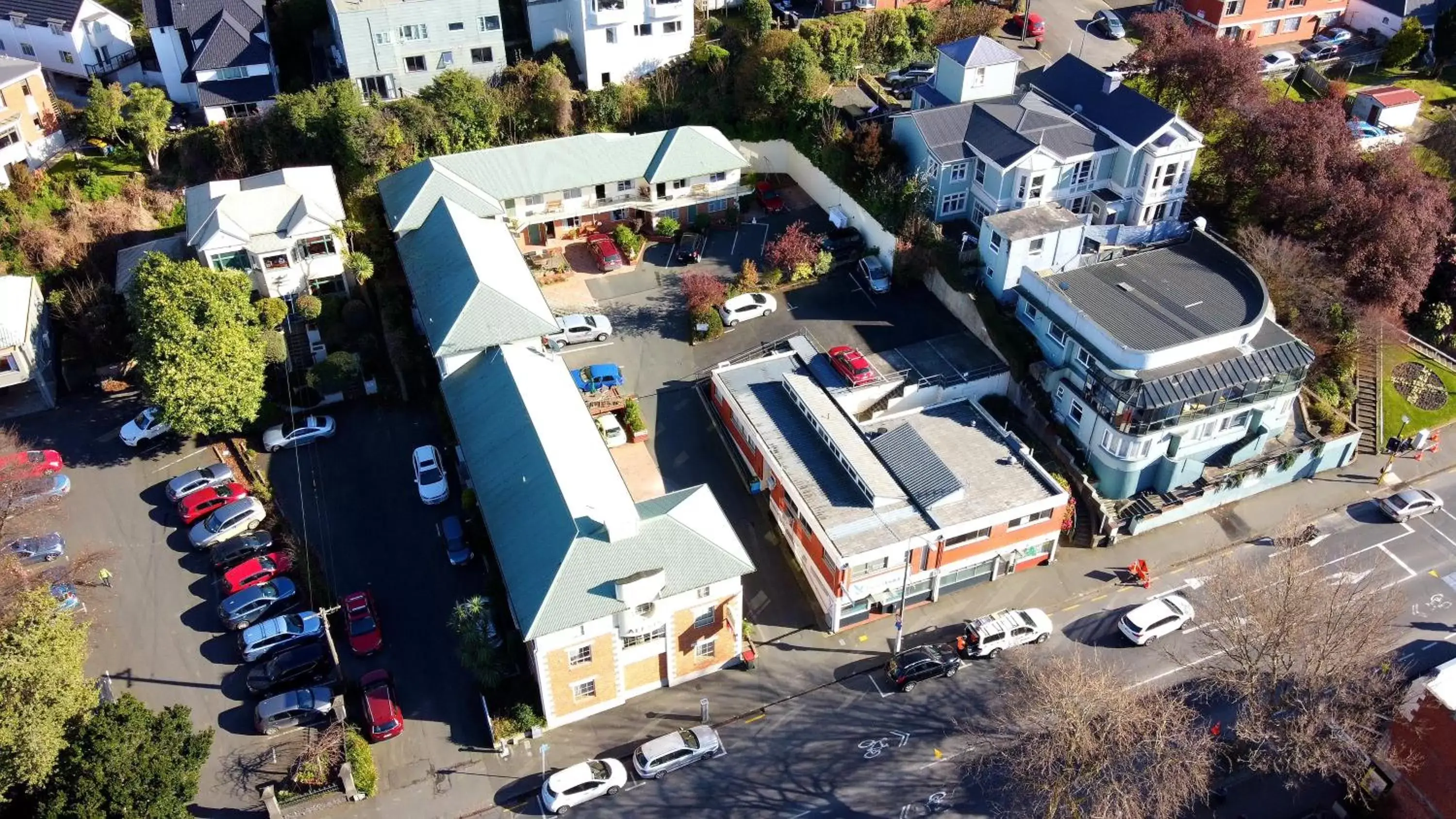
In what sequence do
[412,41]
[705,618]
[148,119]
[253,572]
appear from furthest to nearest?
1. [412,41]
2. [148,119]
3. [253,572]
4. [705,618]

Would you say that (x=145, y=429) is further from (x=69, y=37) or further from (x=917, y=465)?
(x=917, y=465)

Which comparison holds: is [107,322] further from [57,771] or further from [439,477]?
[57,771]

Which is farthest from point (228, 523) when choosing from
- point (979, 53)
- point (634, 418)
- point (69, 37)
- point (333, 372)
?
point (979, 53)

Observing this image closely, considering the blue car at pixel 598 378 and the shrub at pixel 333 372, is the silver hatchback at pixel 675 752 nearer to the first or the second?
the blue car at pixel 598 378

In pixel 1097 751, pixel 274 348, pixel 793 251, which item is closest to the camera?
pixel 1097 751

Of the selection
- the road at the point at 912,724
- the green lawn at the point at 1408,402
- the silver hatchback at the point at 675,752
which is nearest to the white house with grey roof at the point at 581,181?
the silver hatchback at the point at 675,752
